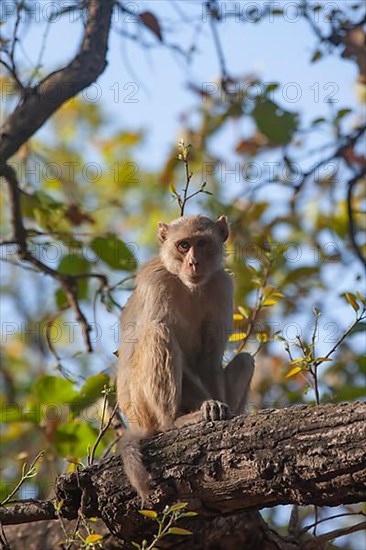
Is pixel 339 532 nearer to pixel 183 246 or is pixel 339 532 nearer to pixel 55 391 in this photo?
pixel 55 391

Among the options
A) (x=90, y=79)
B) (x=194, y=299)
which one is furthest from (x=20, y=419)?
(x=90, y=79)

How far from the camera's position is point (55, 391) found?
7973 mm

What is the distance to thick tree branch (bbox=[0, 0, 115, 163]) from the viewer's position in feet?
25.2

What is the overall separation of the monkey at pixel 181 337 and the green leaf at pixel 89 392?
0.59 ft

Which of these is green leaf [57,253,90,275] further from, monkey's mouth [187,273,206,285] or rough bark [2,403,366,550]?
rough bark [2,403,366,550]

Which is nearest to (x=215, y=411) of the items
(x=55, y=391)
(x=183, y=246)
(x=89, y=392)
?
(x=89, y=392)

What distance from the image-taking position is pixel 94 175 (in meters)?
19.1

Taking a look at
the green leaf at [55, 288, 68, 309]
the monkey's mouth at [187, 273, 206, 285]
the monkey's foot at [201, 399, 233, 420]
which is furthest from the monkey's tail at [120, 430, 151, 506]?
the green leaf at [55, 288, 68, 309]

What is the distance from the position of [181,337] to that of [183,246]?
85 cm

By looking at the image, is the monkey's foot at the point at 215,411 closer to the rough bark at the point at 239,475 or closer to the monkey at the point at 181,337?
the monkey at the point at 181,337

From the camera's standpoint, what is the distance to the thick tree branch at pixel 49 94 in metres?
7.70

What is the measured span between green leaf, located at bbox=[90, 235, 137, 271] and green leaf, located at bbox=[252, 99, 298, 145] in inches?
74.6

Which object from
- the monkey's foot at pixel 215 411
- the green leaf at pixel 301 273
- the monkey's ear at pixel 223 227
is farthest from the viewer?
the green leaf at pixel 301 273

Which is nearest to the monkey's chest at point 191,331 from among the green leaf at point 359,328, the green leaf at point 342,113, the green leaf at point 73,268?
the green leaf at point 73,268
